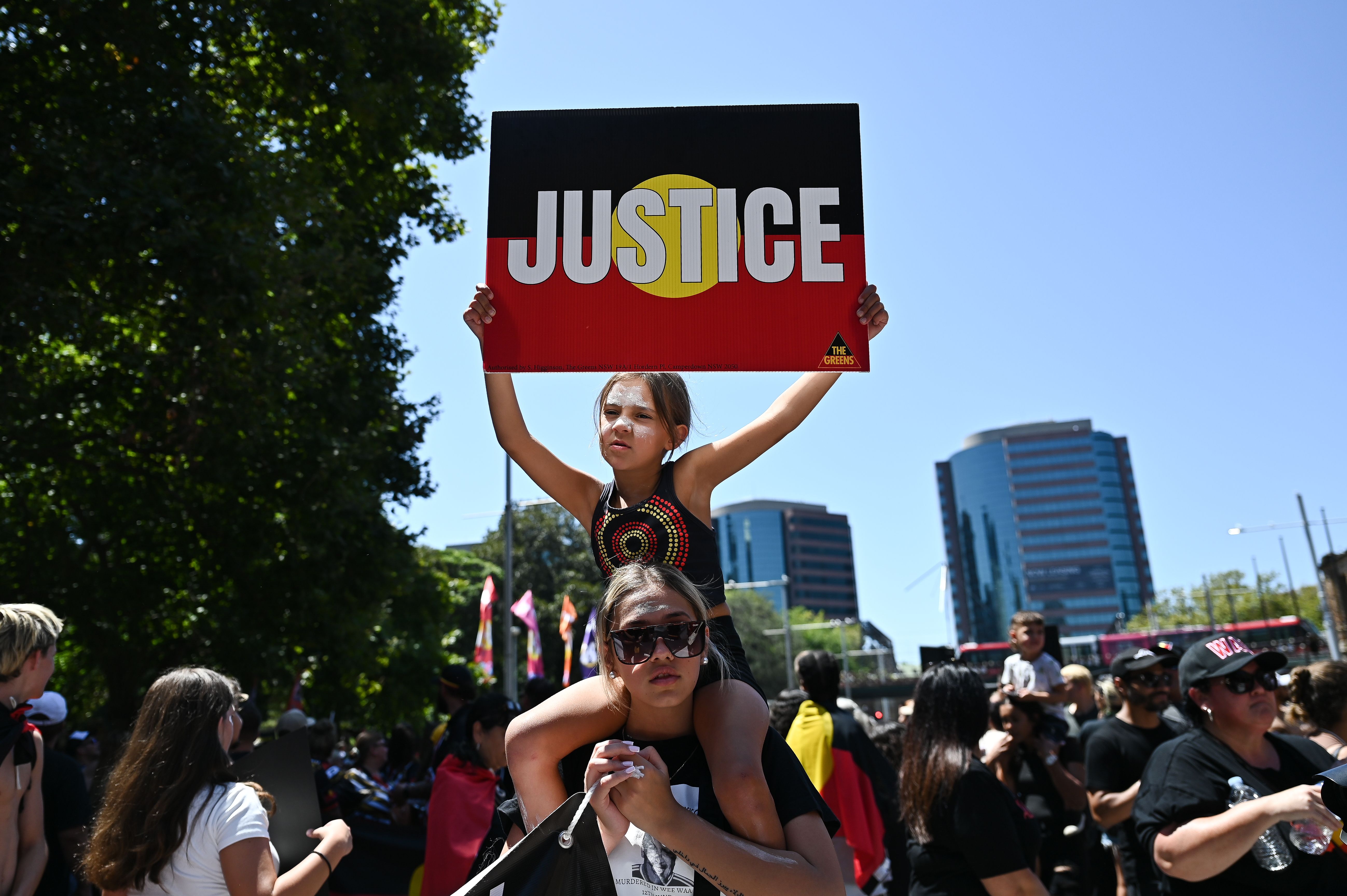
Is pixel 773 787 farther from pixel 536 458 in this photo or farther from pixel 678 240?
pixel 678 240

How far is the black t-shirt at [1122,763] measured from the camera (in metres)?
5.43

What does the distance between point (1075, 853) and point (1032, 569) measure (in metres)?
167

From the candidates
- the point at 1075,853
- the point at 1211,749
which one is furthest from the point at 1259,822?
the point at 1075,853

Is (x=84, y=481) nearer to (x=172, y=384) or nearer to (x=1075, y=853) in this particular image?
(x=172, y=384)

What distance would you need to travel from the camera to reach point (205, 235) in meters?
10.6

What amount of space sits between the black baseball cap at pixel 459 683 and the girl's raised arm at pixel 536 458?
415 centimetres

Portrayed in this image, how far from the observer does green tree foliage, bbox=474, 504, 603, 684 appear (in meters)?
43.5

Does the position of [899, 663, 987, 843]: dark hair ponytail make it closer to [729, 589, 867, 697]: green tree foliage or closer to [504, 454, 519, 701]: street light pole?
[504, 454, 519, 701]: street light pole

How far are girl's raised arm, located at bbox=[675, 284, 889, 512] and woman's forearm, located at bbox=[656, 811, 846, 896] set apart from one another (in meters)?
1.17

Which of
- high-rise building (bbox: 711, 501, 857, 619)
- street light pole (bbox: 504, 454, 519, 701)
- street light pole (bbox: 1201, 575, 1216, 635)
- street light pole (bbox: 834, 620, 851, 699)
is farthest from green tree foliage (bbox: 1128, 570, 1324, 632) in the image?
high-rise building (bbox: 711, 501, 857, 619)

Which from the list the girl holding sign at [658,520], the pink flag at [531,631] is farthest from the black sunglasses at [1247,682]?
the pink flag at [531,631]

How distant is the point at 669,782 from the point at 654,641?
0.34 meters

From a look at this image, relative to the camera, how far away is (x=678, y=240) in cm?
332

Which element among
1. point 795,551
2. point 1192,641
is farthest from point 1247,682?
→ point 795,551
